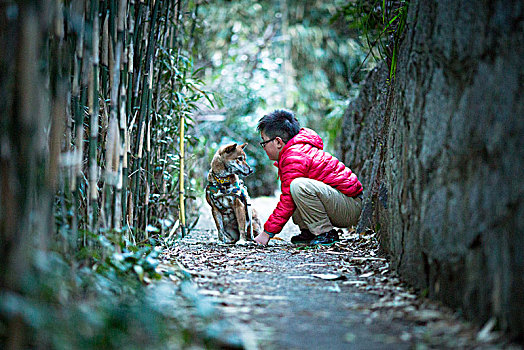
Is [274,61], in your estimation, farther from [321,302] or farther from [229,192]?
[321,302]

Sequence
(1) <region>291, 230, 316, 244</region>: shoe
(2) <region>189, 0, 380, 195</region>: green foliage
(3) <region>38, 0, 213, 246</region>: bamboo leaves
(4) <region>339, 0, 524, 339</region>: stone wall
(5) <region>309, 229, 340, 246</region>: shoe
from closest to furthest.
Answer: (4) <region>339, 0, 524, 339</region>: stone wall < (3) <region>38, 0, 213, 246</region>: bamboo leaves < (5) <region>309, 229, 340, 246</region>: shoe < (1) <region>291, 230, 316, 244</region>: shoe < (2) <region>189, 0, 380, 195</region>: green foliage

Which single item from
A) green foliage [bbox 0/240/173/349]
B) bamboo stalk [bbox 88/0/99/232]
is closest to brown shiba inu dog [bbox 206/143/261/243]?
bamboo stalk [bbox 88/0/99/232]

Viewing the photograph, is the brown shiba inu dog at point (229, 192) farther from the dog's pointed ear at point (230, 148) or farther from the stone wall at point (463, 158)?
the stone wall at point (463, 158)

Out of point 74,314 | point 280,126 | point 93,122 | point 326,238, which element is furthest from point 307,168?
point 74,314

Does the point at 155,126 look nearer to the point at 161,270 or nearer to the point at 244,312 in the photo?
the point at 161,270

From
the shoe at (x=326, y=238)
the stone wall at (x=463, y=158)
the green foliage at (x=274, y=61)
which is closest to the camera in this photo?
the stone wall at (x=463, y=158)

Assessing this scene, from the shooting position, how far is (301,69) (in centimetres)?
1157

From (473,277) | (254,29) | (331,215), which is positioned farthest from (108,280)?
(254,29)

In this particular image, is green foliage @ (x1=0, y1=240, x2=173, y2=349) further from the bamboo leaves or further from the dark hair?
the dark hair

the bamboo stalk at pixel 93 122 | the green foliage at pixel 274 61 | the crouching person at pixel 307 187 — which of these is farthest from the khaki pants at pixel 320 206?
the green foliage at pixel 274 61

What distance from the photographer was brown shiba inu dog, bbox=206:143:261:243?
11.9 feet

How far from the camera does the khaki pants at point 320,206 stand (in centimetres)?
362

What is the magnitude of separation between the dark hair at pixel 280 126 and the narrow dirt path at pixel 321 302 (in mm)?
1021

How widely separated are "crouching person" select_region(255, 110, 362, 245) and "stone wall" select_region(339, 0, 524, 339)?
3.86 ft
